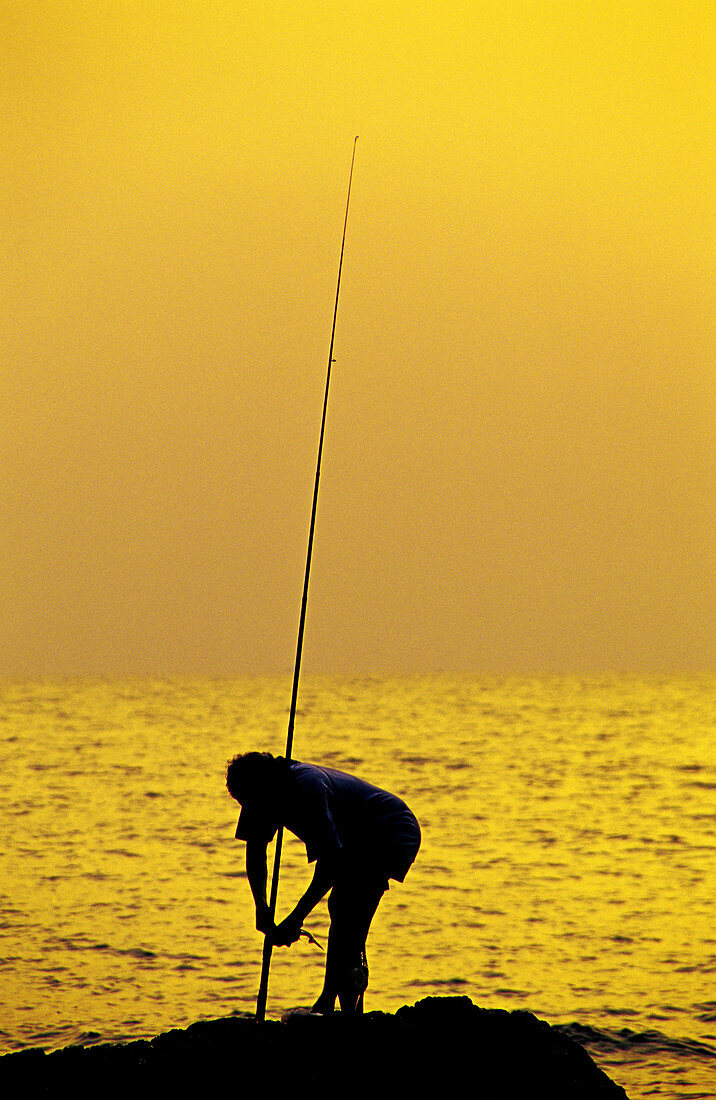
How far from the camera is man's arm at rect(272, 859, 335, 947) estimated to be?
179 inches

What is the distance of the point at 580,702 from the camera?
50812 millimetres

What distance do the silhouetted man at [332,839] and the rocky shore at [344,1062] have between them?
0.87 feet

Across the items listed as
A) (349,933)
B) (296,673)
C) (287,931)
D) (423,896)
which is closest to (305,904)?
(287,931)

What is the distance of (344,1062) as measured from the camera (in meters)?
4.31

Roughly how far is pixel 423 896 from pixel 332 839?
750 cm

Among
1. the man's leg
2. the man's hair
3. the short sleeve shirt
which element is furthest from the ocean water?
the man's hair

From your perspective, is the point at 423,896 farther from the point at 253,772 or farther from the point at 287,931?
the point at 253,772

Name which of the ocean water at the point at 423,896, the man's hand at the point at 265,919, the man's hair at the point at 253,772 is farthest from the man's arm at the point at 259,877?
the ocean water at the point at 423,896

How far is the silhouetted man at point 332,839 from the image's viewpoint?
4461 mm

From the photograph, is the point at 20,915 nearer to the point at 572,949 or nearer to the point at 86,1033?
the point at 86,1033

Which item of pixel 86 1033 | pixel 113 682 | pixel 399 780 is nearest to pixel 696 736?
pixel 399 780

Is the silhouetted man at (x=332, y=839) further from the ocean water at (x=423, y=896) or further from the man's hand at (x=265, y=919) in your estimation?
the ocean water at (x=423, y=896)

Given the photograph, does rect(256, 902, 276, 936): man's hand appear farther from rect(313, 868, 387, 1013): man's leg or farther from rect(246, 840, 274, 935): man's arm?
rect(313, 868, 387, 1013): man's leg

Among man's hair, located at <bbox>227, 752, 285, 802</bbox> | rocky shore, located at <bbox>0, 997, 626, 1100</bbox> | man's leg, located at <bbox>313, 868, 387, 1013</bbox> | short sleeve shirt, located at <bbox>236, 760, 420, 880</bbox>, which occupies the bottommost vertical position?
rocky shore, located at <bbox>0, 997, 626, 1100</bbox>
